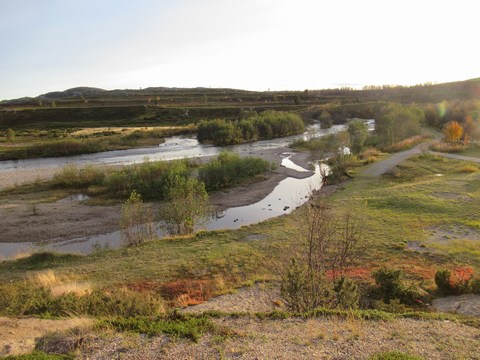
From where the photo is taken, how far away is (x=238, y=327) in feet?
40.0

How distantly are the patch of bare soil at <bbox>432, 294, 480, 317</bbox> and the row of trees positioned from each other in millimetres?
72249

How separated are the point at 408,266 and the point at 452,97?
137594 mm

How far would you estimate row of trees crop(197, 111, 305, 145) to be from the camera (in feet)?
286

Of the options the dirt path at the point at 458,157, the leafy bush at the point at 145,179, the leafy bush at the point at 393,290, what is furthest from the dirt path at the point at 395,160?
the leafy bush at the point at 393,290

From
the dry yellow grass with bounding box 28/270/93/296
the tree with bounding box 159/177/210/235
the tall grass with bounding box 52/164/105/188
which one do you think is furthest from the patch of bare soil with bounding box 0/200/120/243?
the dry yellow grass with bounding box 28/270/93/296

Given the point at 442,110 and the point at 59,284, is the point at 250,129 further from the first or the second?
the point at 59,284

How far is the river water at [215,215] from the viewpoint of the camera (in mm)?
30766

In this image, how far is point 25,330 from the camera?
12.7 meters

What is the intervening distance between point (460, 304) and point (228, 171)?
3609 cm

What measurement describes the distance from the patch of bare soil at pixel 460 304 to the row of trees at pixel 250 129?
7225 centimetres

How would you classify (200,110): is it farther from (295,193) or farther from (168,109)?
(295,193)

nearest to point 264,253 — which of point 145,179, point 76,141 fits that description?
point 145,179

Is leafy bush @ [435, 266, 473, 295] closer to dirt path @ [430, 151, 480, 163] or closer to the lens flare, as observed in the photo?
dirt path @ [430, 151, 480, 163]

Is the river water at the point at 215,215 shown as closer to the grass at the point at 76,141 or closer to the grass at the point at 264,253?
the grass at the point at 76,141
